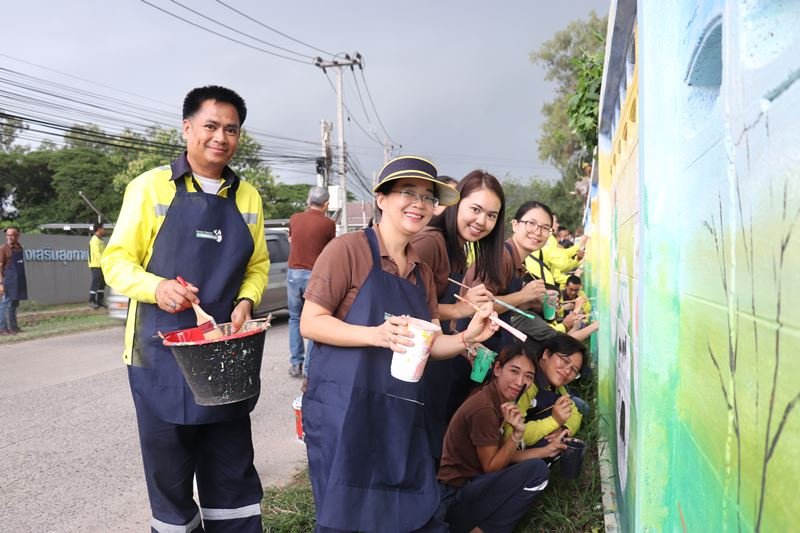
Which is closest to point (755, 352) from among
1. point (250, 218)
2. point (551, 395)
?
point (250, 218)

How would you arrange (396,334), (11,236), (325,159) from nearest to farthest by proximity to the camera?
1. (396,334)
2. (11,236)
3. (325,159)

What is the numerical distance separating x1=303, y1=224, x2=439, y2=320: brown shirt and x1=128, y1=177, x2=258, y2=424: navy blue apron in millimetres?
533

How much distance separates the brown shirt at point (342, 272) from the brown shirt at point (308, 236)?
13.9 ft

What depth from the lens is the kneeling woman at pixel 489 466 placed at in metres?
3.06

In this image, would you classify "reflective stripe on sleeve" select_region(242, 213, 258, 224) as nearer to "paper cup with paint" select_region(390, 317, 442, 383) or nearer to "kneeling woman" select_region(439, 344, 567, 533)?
"paper cup with paint" select_region(390, 317, 442, 383)

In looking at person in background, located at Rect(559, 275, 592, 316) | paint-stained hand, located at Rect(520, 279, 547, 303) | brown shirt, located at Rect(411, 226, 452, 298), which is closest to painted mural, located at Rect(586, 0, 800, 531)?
brown shirt, located at Rect(411, 226, 452, 298)

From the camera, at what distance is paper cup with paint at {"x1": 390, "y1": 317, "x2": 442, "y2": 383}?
1.92 meters

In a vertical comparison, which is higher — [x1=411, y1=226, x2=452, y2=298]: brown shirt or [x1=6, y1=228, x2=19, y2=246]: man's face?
[x1=6, y1=228, x2=19, y2=246]: man's face

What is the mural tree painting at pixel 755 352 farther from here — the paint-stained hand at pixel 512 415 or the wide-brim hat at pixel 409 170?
the paint-stained hand at pixel 512 415

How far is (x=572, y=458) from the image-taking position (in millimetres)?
3480

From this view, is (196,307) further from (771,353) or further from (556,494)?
(556,494)

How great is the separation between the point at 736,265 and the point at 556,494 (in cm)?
312

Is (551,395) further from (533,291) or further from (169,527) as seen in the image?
(169,527)

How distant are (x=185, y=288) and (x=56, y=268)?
17795 mm
